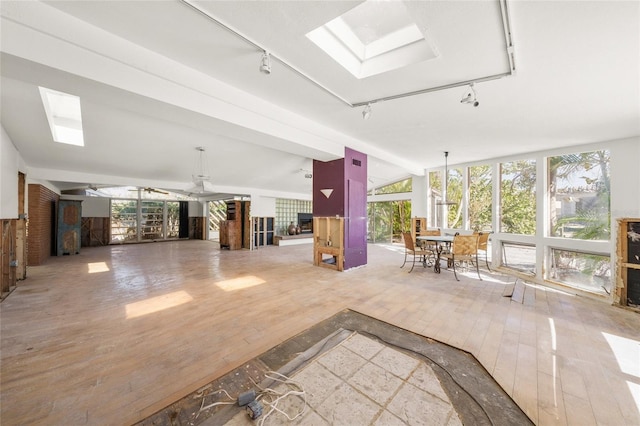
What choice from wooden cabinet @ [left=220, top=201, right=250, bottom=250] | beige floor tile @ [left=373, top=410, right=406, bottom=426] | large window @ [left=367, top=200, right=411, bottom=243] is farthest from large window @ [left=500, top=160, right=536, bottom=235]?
wooden cabinet @ [left=220, top=201, right=250, bottom=250]

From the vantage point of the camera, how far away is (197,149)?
18.9ft

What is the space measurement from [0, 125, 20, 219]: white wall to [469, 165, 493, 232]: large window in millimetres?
9435

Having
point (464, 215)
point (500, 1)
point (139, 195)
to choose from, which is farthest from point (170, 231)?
point (500, 1)

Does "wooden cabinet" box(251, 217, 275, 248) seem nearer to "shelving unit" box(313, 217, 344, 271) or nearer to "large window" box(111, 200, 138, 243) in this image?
"shelving unit" box(313, 217, 344, 271)

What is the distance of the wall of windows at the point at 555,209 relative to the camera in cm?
414

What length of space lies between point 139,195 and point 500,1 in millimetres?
13621

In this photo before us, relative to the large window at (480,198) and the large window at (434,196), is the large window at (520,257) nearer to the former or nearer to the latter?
the large window at (480,198)

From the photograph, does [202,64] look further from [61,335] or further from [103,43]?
[61,335]

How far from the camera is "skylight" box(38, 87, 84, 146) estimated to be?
3812mm

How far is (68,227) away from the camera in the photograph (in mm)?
7496

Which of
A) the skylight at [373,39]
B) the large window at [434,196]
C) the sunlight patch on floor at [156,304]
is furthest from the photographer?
the large window at [434,196]

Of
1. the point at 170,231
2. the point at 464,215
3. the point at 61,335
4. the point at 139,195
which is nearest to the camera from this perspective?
the point at 61,335

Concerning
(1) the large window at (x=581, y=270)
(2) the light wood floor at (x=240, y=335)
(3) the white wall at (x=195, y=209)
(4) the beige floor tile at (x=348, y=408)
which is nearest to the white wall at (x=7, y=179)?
(2) the light wood floor at (x=240, y=335)

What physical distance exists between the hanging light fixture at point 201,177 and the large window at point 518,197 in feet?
24.7
